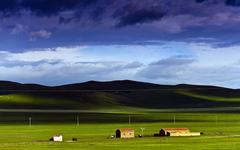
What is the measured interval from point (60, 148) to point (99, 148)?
5848 millimetres

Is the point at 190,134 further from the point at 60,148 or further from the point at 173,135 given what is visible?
the point at 60,148

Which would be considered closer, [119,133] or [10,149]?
[10,149]

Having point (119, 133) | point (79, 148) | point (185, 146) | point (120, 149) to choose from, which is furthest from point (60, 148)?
point (119, 133)

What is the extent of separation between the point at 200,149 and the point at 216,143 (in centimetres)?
1235

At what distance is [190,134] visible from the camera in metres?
126

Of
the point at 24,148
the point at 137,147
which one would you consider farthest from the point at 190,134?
the point at 24,148

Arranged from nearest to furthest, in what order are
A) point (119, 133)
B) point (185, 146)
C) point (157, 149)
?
point (157, 149), point (185, 146), point (119, 133)

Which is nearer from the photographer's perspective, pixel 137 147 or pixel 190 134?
pixel 137 147

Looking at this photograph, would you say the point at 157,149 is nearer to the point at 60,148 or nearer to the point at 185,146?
the point at 185,146

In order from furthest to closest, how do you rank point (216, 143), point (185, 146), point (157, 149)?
point (216, 143), point (185, 146), point (157, 149)

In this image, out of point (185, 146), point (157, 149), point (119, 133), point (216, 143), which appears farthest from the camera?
point (119, 133)

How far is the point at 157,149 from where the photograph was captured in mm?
85625

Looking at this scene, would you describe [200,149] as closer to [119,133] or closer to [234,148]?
[234,148]

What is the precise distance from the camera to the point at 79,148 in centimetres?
8812
